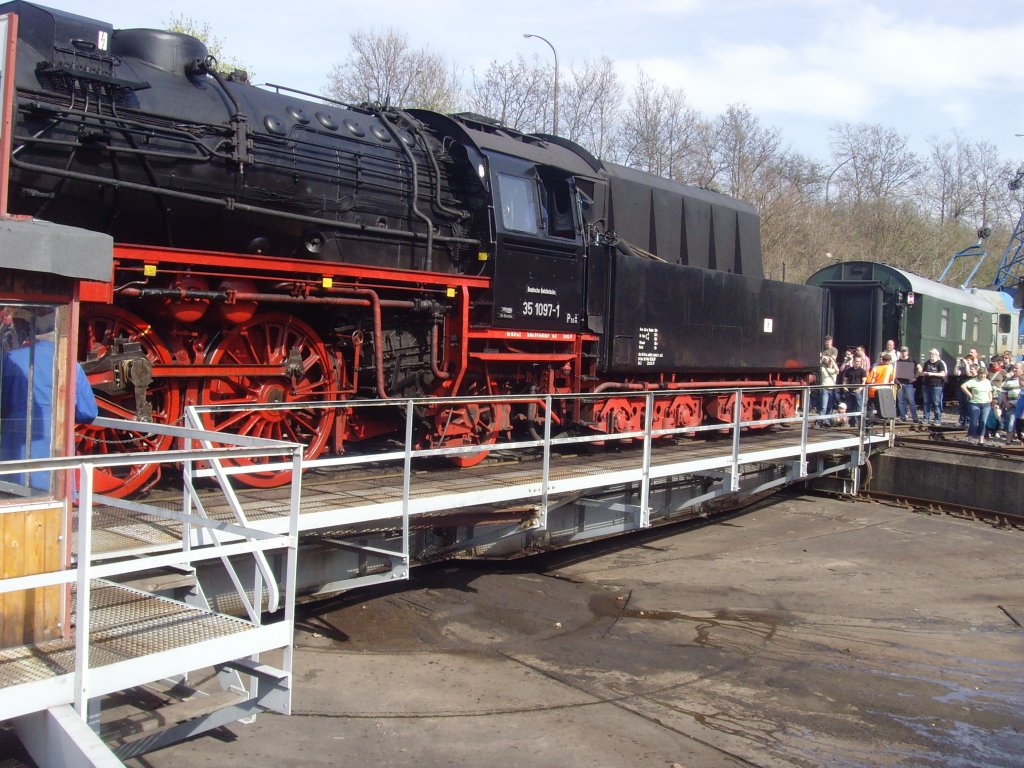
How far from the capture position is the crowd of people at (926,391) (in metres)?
17.3

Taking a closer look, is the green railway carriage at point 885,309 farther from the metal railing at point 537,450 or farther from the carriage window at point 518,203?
the carriage window at point 518,203

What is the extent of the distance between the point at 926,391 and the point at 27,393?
20013 mm

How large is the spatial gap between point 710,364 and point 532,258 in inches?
165

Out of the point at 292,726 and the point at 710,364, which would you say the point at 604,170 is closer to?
the point at 710,364

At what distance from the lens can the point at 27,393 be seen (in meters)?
4.99

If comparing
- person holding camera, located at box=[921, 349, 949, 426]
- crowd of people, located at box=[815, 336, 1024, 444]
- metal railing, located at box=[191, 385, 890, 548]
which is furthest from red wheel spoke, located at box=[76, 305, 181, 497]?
person holding camera, located at box=[921, 349, 949, 426]

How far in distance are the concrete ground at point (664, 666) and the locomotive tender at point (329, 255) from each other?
1.86 m

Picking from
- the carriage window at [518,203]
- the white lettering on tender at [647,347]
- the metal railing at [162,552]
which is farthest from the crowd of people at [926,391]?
the metal railing at [162,552]

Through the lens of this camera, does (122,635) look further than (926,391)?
No

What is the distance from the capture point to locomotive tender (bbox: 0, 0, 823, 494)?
783 cm

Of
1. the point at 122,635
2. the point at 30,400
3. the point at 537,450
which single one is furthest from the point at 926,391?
the point at 30,400

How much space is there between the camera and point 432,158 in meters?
10.8

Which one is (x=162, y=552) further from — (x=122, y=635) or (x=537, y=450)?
(x=537, y=450)

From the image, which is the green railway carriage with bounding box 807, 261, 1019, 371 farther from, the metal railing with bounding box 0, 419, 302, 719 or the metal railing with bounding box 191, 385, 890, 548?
the metal railing with bounding box 0, 419, 302, 719
